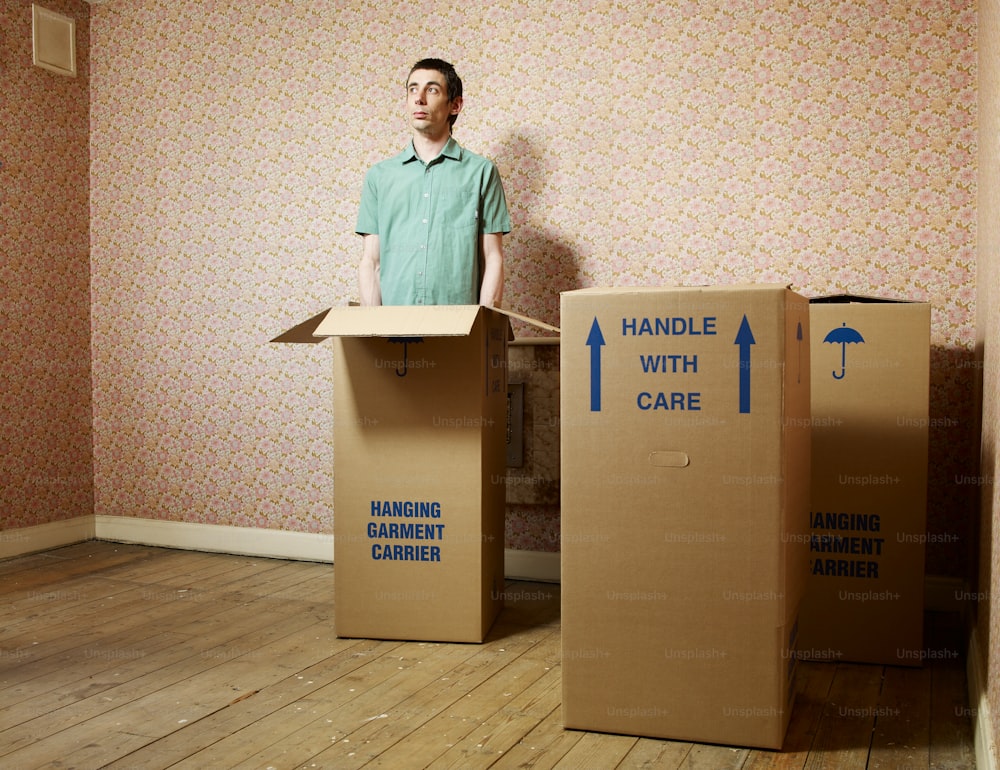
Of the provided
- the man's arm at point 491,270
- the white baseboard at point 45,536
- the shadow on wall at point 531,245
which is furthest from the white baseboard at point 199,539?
the man's arm at point 491,270

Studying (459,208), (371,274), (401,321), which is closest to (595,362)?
(401,321)

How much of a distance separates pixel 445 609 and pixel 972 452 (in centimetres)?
148

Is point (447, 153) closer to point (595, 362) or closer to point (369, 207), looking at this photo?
point (369, 207)

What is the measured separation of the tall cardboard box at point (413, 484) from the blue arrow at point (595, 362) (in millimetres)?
555

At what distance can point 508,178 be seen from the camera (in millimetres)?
2729

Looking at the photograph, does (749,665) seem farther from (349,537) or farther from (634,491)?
(349,537)

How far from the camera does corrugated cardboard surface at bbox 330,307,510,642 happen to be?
2.06 metres

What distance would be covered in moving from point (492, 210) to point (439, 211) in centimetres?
15

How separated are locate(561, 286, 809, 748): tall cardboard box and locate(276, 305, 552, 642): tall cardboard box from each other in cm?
54

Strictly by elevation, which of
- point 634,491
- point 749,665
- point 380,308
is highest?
point 380,308

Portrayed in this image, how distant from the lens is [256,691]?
1765 mm

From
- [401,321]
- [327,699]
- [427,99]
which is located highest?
[427,99]

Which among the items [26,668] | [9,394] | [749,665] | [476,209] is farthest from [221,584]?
[749,665]

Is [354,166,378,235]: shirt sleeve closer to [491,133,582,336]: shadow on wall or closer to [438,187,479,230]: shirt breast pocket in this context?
[438,187,479,230]: shirt breast pocket
